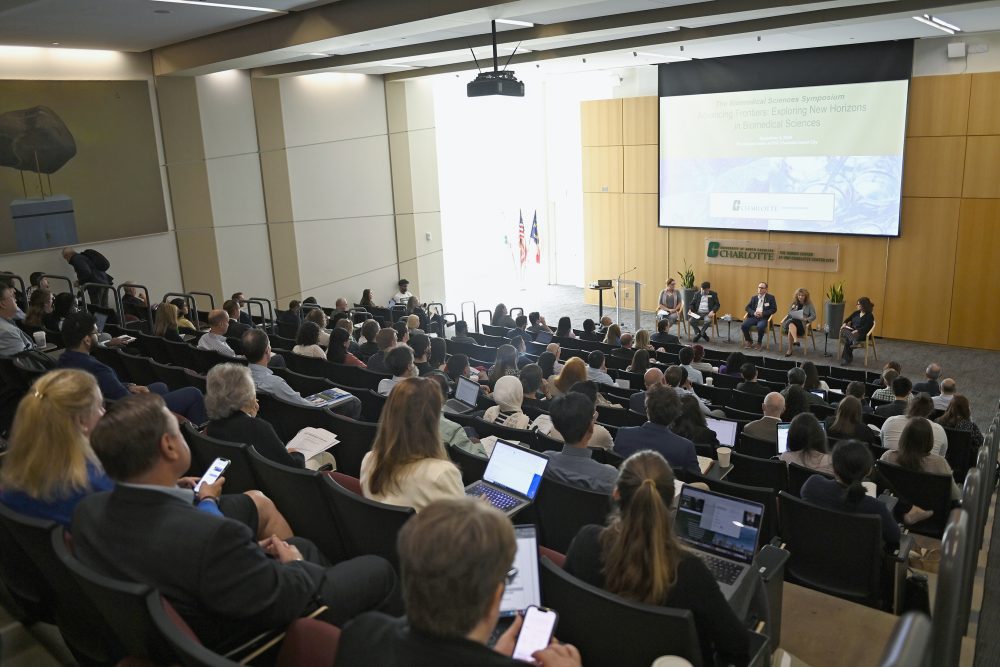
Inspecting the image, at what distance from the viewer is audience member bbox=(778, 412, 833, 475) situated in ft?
16.3

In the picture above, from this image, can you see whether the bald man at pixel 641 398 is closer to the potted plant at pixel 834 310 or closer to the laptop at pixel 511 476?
the laptop at pixel 511 476

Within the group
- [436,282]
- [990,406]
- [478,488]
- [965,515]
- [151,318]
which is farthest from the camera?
[436,282]

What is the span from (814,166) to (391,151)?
7.96 m

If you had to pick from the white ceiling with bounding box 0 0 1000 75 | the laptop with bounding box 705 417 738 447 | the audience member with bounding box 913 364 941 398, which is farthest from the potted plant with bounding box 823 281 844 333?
the laptop with bounding box 705 417 738 447

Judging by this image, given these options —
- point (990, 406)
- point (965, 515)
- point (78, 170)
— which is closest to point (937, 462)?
point (965, 515)

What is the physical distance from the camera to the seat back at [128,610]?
1955 millimetres

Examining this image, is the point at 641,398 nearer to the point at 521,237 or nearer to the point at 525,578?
the point at 525,578

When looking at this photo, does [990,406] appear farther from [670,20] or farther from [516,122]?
[516,122]

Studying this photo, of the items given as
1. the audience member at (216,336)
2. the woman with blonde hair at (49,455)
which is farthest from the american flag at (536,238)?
the woman with blonde hair at (49,455)

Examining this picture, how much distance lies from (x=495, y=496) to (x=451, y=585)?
2.09 meters

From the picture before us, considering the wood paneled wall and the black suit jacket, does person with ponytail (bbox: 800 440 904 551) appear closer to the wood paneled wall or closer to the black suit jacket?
the black suit jacket

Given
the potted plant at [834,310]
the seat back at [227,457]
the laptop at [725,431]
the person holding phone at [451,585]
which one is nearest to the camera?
the person holding phone at [451,585]

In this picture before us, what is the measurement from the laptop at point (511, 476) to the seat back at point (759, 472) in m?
1.84

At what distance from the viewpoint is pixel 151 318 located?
920 centimetres
